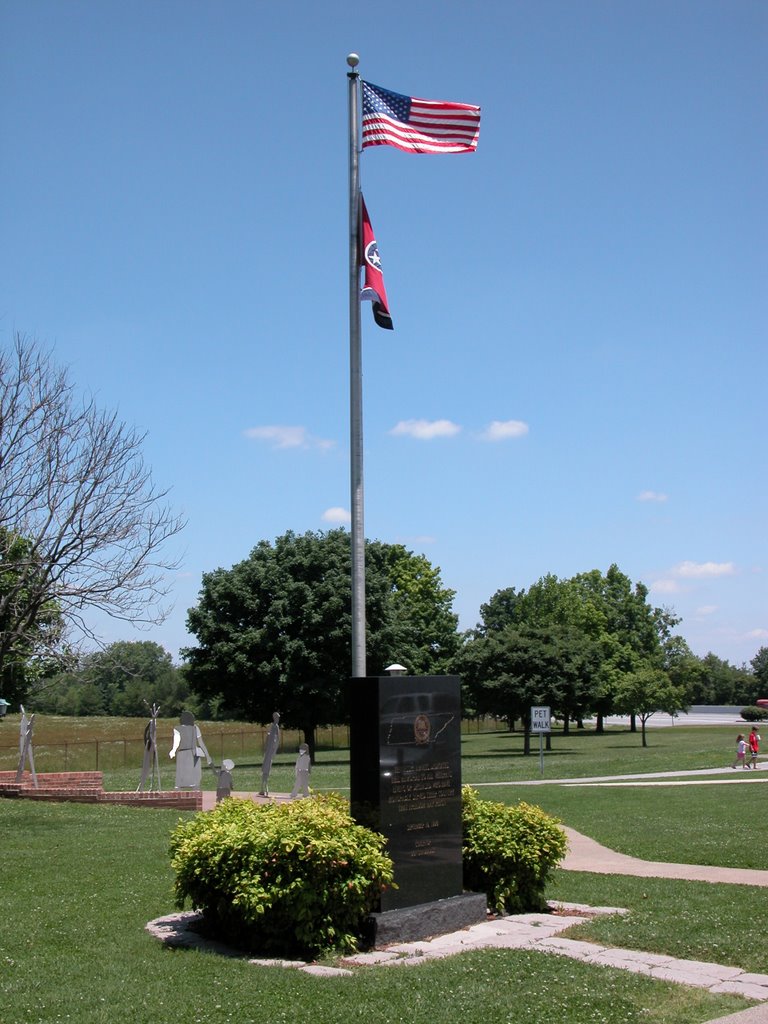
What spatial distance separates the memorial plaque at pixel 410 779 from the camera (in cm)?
971

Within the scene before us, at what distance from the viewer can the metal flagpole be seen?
1123cm

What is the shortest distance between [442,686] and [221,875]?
2.83 meters

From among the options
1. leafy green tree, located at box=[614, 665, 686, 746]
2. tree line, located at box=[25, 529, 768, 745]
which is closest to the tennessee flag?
tree line, located at box=[25, 529, 768, 745]

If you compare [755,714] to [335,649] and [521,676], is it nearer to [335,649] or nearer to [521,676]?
[521,676]

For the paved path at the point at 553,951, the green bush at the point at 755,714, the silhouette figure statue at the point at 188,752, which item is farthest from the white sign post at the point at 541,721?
the green bush at the point at 755,714

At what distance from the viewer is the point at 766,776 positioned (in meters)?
32.6

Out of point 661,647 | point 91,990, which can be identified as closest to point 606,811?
point 91,990

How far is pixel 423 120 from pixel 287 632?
1383 inches

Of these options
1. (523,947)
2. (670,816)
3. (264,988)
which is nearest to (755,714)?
(670,816)

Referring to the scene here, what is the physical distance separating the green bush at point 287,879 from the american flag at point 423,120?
8188mm

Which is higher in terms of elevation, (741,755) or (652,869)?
(652,869)

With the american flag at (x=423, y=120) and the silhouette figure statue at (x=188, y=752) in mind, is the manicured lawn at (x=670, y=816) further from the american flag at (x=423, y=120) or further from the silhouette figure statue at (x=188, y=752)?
the american flag at (x=423, y=120)

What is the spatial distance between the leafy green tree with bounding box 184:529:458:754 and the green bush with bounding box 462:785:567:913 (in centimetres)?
3433

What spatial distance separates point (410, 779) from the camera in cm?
998
